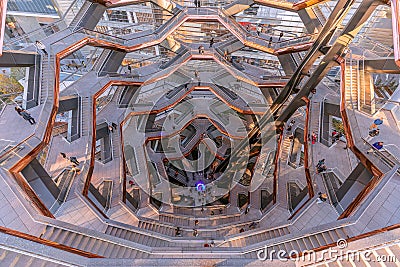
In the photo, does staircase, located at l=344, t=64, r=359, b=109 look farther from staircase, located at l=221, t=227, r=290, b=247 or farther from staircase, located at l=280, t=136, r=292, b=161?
staircase, located at l=280, t=136, r=292, b=161

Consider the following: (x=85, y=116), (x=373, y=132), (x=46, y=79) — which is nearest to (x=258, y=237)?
(x=373, y=132)

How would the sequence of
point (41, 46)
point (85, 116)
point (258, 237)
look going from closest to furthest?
point (258, 237), point (41, 46), point (85, 116)

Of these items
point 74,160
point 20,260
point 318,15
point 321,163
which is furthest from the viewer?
point 318,15

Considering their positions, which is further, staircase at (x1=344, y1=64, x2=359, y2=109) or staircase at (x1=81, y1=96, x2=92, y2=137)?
staircase at (x1=81, y1=96, x2=92, y2=137)

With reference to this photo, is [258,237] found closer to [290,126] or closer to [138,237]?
[138,237]

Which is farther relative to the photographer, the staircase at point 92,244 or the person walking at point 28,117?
the person walking at point 28,117

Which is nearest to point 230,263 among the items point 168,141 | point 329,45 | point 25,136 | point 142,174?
point 25,136

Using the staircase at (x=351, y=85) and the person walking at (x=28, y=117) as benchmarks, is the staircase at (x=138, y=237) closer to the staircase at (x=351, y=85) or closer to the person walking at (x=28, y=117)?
the person walking at (x=28, y=117)

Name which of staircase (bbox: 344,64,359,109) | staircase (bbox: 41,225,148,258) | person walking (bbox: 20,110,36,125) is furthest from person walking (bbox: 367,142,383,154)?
person walking (bbox: 20,110,36,125)

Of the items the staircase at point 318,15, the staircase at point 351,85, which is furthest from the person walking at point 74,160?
the staircase at point 318,15
